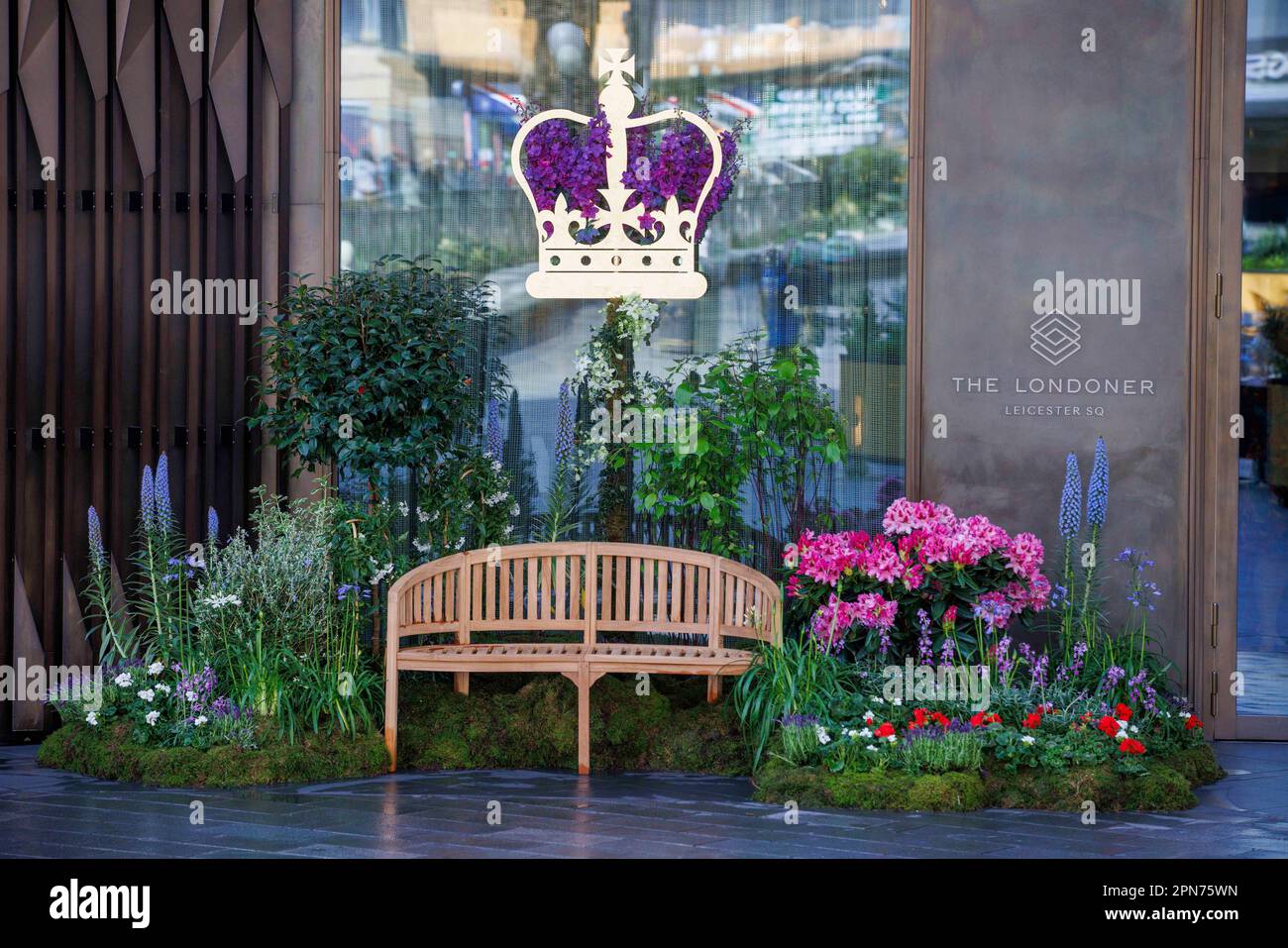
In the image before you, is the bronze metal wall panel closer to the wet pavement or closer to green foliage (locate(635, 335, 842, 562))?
the wet pavement

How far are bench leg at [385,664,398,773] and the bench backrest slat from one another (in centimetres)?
32

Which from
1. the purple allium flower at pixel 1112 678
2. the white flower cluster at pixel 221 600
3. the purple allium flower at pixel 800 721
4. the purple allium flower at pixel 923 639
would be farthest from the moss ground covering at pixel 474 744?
the purple allium flower at pixel 1112 678

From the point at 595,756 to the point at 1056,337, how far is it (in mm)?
3321

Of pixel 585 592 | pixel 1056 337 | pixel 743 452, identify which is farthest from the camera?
pixel 1056 337

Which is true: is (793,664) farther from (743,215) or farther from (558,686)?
(743,215)

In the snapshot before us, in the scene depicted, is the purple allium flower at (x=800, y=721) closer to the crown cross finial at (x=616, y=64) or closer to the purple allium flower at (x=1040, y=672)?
the purple allium flower at (x=1040, y=672)

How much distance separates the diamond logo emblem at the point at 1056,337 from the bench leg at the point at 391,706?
12.3ft

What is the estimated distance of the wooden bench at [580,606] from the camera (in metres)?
6.86

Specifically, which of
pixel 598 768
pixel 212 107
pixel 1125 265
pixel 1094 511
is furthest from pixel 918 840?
pixel 212 107

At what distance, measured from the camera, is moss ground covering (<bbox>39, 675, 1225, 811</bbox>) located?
19.9 ft

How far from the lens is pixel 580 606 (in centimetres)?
748

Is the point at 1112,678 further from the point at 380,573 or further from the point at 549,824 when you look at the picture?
the point at 380,573

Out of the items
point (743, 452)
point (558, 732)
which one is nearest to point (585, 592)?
point (558, 732)
